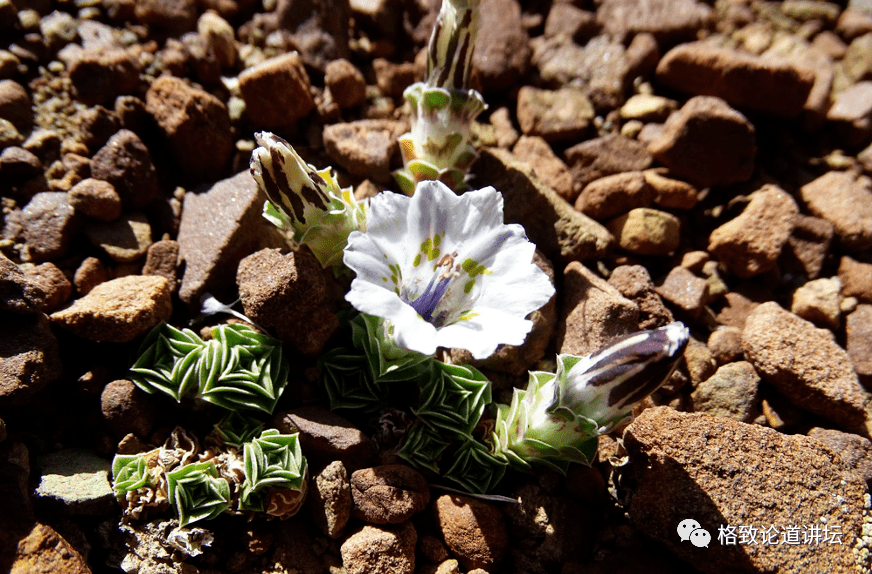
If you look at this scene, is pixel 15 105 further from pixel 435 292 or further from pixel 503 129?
pixel 503 129

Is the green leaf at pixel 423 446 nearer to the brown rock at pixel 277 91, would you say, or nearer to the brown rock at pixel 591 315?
the brown rock at pixel 591 315

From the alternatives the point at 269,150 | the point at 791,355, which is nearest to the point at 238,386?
the point at 269,150

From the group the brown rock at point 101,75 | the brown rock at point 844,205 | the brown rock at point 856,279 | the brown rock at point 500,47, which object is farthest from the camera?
the brown rock at point 500,47

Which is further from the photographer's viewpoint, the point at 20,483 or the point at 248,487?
the point at 248,487

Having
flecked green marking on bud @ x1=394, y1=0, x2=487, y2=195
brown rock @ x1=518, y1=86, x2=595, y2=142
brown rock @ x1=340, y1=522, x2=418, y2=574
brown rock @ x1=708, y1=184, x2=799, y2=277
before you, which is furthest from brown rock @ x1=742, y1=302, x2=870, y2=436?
brown rock @ x1=340, y1=522, x2=418, y2=574

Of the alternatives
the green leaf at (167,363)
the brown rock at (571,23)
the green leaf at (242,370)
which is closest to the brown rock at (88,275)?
the green leaf at (167,363)

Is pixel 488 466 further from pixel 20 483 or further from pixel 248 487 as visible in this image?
pixel 20 483

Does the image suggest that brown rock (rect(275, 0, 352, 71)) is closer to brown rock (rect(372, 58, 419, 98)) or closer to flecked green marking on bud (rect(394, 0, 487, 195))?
brown rock (rect(372, 58, 419, 98))
